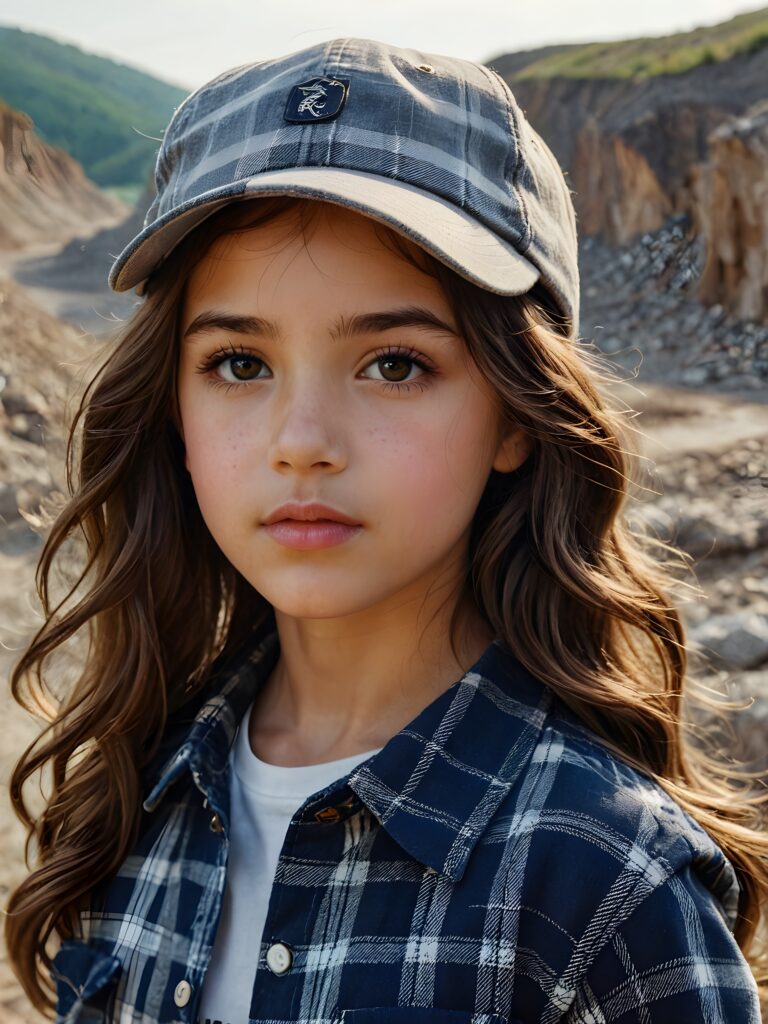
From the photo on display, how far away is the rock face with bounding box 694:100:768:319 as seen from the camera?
22.7 feet

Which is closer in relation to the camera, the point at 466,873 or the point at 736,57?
the point at 466,873

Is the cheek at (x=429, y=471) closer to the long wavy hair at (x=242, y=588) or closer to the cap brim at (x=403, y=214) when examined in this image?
the long wavy hair at (x=242, y=588)

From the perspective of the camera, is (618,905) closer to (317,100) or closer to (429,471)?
(429,471)

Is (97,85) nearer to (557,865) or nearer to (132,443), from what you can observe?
(132,443)

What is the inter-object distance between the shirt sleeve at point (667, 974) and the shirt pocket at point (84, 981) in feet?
2.35

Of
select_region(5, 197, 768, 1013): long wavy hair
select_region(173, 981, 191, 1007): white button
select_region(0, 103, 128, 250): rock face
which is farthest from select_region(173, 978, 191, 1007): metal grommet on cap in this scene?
select_region(0, 103, 128, 250): rock face

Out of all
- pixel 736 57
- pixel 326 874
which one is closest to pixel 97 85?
pixel 326 874

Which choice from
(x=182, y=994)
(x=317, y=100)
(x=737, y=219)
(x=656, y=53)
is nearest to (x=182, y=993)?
(x=182, y=994)

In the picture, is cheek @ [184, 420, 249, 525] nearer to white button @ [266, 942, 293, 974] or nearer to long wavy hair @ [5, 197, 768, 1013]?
long wavy hair @ [5, 197, 768, 1013]

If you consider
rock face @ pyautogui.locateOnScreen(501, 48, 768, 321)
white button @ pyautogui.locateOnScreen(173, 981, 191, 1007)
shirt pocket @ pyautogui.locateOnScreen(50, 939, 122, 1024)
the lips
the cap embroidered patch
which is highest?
rock face @ pyautogui.locateOnScreen(501, 48, 768, 321)

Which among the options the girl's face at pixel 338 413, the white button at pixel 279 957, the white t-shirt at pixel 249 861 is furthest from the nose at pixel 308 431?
the white button at pixel 279 957

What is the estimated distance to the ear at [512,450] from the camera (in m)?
1.59

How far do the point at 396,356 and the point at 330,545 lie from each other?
28cm

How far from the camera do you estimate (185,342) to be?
5.28 feet
